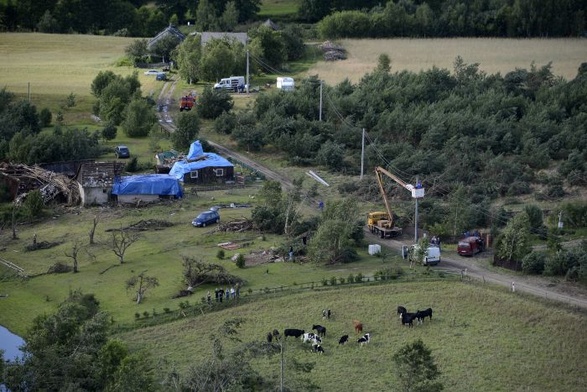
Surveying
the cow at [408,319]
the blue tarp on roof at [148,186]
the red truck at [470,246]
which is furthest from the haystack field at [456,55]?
the cow at [408,319]

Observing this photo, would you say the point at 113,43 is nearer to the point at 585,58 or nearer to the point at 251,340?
the point at 585,58

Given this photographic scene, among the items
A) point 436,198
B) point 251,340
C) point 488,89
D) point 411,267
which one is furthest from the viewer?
point 488,89

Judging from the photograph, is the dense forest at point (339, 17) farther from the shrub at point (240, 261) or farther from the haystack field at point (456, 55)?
the shrub at point (240, 261)

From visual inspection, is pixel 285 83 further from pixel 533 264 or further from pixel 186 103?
pixel 533 264

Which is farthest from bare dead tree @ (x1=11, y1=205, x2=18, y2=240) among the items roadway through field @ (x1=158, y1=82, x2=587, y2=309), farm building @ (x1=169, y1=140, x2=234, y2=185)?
roadway through field @ (x1=158, y1=82, x2=587, y2=309)

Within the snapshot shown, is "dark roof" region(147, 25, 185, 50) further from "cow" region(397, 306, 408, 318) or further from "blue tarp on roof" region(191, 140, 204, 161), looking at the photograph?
"cow" region(397, 306, 408, 318)

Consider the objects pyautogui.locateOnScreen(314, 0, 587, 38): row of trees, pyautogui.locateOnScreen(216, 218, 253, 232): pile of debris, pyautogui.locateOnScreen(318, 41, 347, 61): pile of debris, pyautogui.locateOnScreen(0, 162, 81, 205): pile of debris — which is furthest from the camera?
pyautogui.locateOnScreen(314, 0, 587, 38): row of trees

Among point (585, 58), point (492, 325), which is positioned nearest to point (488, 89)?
point (585, 58)
